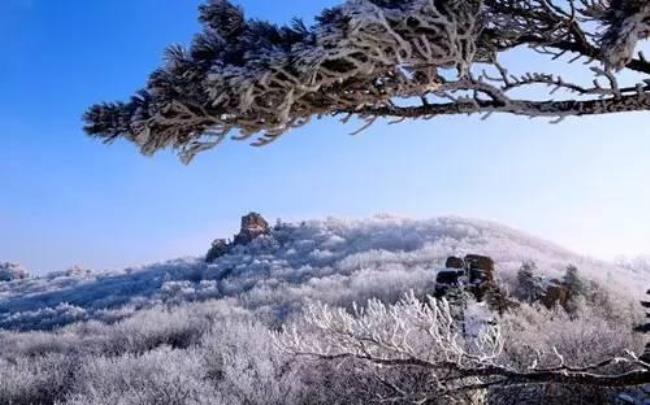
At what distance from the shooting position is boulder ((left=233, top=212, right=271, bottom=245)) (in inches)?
1511

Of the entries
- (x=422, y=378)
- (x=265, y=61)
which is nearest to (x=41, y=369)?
(x=422, y=378)

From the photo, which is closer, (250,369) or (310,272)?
(250,369)

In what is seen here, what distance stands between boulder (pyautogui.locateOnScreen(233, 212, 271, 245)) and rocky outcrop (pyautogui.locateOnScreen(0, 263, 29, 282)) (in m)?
22.1

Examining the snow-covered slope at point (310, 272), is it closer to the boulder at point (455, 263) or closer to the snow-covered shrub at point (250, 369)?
the boulder at point (455, 263)

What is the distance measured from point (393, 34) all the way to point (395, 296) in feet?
45.6

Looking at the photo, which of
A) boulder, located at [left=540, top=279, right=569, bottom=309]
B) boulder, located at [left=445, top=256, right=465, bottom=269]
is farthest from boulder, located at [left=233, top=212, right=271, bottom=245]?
boulder, located at [left=540, top=279, right=569, bottom=309]

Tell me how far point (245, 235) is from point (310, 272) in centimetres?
1375

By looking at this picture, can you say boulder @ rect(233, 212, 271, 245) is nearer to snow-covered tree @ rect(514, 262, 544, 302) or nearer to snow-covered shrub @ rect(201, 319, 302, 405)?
snow-covered tree @ rect(514, 262, 544, 302)

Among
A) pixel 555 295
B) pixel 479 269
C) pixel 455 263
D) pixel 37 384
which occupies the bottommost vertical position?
pixel 555 295

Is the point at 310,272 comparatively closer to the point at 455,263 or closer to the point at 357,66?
the point at 455,263

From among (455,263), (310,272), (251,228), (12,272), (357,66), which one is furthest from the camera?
(12,272)

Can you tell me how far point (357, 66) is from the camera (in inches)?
135

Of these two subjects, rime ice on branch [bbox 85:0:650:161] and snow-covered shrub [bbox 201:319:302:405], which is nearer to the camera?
rime ice on branch [bbox 85:0:650:161]

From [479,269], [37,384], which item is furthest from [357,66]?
[479,269]
